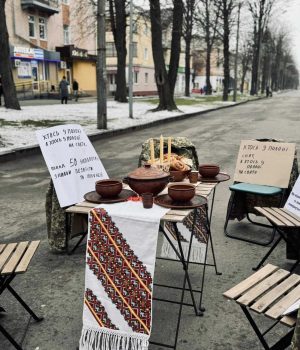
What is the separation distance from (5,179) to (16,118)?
9621 mm

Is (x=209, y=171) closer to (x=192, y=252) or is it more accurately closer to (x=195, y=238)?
(x=195, y=238)

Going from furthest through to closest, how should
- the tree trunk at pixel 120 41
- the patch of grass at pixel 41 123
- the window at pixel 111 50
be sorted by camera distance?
the window at pixel 111 50, the tree trunk at pixel 120 41, the patch of grass at pixel 41 123

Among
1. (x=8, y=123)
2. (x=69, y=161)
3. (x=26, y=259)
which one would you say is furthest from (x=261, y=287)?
(x=8, y=123)

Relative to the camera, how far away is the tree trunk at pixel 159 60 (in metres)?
21.5

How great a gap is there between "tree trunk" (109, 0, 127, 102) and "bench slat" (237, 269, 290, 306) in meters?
25.4

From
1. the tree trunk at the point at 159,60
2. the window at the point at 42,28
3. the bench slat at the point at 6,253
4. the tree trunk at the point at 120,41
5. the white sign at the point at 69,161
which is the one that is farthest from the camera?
the window at the point at 42,28

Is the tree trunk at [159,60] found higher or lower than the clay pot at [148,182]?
higher

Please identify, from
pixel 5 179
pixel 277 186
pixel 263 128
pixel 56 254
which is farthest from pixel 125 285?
pixel 263 128

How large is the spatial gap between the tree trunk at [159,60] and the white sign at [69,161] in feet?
59.9

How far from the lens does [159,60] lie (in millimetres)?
22438

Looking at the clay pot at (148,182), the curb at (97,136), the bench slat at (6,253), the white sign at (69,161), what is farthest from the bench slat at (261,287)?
the curb at (97,136)

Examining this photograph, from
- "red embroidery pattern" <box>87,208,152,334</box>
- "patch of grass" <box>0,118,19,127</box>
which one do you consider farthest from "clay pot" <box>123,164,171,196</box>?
"patch of grass" <box>0,118,19,127</box>

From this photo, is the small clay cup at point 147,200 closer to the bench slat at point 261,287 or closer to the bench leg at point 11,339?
the bench slat at point 261,287

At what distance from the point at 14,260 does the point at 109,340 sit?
897 mm
